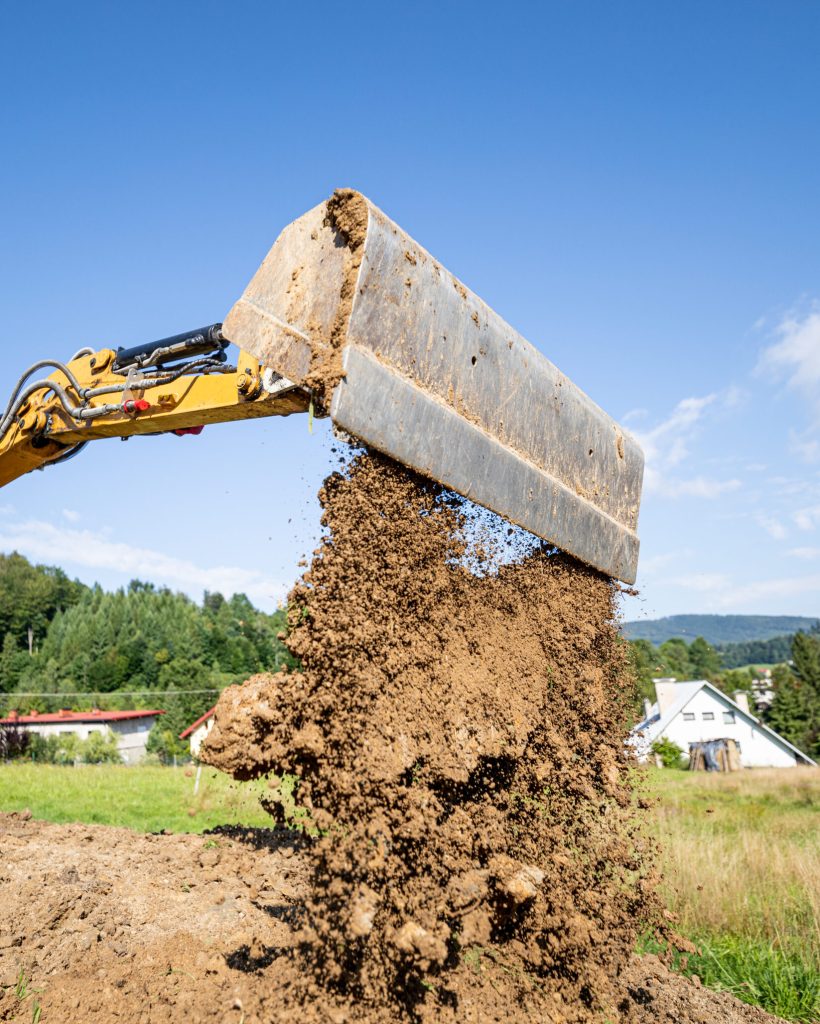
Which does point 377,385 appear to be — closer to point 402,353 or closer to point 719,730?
point 402,353

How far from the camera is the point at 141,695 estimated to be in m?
59.4

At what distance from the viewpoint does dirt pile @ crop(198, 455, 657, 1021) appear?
2914mm

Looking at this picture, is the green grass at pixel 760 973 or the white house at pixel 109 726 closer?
the green grass at pixel 760 973

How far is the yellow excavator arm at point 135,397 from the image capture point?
350cm

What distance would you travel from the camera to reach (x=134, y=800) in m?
12.7

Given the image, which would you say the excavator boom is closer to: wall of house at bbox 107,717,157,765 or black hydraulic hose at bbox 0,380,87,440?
black hydraulic hose at bbox 0,380,87,440

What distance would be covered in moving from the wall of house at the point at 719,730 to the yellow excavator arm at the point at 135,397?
1669 inches

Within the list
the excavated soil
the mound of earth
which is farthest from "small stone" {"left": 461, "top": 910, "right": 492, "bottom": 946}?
the mound of earth

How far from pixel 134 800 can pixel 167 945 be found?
953 centimetres

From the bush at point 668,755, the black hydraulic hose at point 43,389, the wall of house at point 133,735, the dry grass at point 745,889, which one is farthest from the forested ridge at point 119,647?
the black hydraulic hose at point 43,389

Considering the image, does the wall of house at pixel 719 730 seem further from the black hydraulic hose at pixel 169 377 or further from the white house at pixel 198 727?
the black hydraulic hose at pixel 169 377

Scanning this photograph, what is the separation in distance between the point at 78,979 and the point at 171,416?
2629mm

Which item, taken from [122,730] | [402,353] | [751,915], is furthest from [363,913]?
[122,730]

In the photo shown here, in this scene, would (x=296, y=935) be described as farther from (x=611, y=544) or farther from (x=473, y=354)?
(x=611, y=544)
